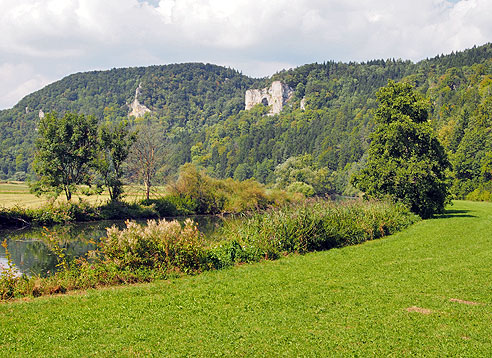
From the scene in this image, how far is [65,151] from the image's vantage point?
4516cm

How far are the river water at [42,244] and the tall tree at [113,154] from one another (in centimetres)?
556

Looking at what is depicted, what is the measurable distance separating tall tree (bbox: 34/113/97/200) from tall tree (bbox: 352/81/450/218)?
29.6 meters

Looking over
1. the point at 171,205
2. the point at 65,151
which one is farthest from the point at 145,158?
the point at 65,151

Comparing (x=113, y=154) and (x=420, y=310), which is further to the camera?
(x=113, y=154)

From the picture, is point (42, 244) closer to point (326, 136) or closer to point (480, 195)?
point (480, 195)

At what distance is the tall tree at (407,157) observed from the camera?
32.8 meters

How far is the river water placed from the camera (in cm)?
2198

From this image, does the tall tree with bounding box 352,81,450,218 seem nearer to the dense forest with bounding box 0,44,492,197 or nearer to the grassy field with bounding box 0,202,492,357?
the grassy field with bounding box 0,202,492,357

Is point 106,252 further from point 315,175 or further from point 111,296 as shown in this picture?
point 315,175

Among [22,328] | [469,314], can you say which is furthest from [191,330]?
[469,314]

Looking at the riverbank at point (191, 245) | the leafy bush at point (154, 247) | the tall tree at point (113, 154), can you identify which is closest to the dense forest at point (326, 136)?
the tall tree at point (113, 154)

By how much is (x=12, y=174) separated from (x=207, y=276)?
127m

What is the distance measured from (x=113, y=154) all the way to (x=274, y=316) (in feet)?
143

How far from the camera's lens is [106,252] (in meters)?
13.2
